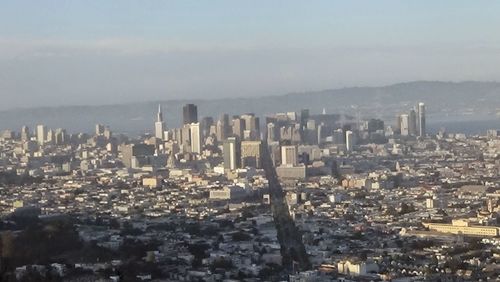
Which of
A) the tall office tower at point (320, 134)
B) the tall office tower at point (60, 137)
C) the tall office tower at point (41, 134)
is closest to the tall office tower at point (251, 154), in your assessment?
the tall office tower at point (320, 134)

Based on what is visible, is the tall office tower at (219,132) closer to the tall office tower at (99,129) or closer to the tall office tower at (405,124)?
the tall office tower at (99,129)

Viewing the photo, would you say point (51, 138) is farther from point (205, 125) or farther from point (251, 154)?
point (251, 154)

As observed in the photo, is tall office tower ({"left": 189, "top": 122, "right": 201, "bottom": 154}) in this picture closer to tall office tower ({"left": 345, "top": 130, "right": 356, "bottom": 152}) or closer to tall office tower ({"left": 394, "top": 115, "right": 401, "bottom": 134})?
tall office tower ({"left": 345, "top": 130, "right": 356, "bottom": 152})

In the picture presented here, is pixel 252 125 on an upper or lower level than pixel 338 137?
upper

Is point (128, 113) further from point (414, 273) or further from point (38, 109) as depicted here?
point (414, 273)

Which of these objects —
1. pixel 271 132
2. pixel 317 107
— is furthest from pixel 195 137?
pixel 317 107

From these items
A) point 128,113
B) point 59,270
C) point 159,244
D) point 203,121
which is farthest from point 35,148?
point 59,270
